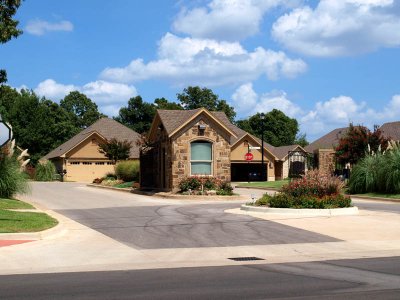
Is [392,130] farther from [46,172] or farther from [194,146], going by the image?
[46,172]

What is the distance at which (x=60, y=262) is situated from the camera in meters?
11.0

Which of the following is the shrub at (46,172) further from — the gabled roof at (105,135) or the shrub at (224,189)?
the shrub at (224,189)

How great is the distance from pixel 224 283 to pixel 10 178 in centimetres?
1926

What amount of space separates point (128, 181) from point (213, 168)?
13267 millimetres

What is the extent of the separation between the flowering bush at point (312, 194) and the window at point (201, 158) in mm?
10394

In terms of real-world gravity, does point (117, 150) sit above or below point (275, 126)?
below

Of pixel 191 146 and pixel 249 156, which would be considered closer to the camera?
pixel 191 146

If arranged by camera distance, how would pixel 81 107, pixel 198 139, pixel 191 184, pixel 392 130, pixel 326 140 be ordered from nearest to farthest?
pixel 191 184, pixel 198 139, pixel 392 130, pixel 326 140, pixel 81 107

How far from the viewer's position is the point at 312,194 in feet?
67.3

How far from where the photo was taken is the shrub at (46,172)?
59.3 m

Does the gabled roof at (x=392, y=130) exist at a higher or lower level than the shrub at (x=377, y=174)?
higher

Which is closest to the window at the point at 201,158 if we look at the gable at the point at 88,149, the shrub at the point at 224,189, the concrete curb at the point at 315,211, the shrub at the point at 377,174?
the shrub at the point at 224,189

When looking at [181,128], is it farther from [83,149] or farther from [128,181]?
[83,149]

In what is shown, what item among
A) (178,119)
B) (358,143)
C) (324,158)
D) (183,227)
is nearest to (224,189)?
(178,119)
